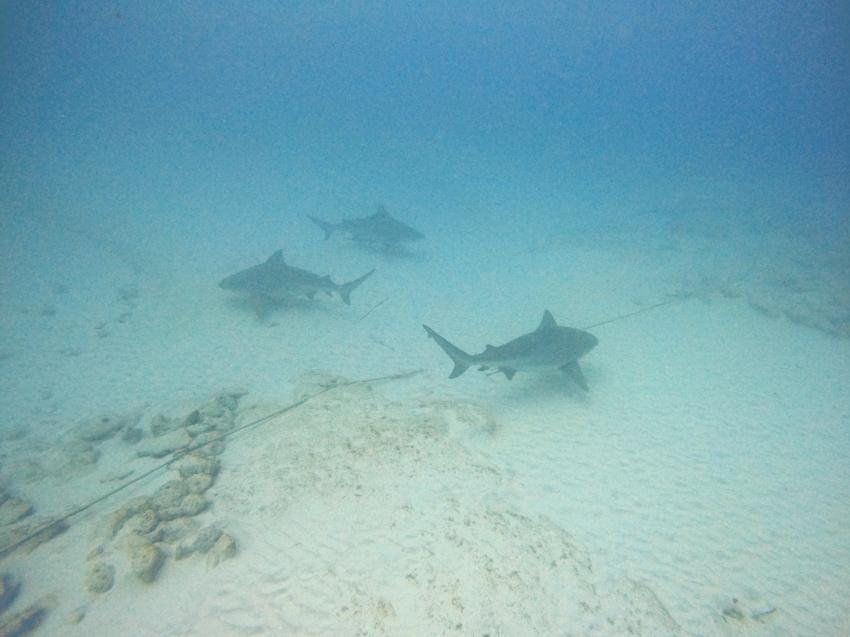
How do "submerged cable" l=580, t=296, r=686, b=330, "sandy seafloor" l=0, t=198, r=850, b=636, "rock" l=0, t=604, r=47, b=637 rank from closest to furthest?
"rock" l=0, t=604, r=47, b=637, "sandy seafloor" l=0, t=198, r=850, b=636, "submerged cable" l=580, t=296, r=686, b=330

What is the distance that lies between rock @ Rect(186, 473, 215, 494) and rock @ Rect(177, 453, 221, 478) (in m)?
0.11

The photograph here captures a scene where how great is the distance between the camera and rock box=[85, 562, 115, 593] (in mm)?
4715

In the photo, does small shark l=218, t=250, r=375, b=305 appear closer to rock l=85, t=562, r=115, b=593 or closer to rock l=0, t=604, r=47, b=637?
rock l=85, t=562, r=115, b=593

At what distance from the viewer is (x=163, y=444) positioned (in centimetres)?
725

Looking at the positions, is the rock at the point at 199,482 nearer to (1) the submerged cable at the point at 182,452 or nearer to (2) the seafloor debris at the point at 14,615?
(1) the submerged cable at the point at 182,452

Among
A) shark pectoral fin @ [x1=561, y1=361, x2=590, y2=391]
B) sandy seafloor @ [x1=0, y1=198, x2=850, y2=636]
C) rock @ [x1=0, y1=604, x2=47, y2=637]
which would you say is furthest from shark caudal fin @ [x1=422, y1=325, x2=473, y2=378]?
rock @ [x1=0, y1=604, x2=47, y2=637]

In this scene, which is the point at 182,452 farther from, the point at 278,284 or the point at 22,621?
the point at 278,284

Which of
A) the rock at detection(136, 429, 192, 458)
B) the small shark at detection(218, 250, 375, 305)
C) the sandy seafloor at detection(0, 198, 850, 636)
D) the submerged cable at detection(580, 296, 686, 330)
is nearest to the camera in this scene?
the sandy seafloor at detection(0, 198, 850, 636)

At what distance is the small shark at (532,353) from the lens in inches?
309

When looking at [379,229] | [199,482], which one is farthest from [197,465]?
[379,229]

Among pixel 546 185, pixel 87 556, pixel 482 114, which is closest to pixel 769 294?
pixel 87 556

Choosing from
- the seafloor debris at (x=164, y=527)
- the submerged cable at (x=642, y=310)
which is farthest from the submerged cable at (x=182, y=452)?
the submerged cable at (x=642, y=310)

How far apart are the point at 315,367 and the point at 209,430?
3.33 meters

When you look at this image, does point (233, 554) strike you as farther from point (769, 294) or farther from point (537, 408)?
point (769, 294)
